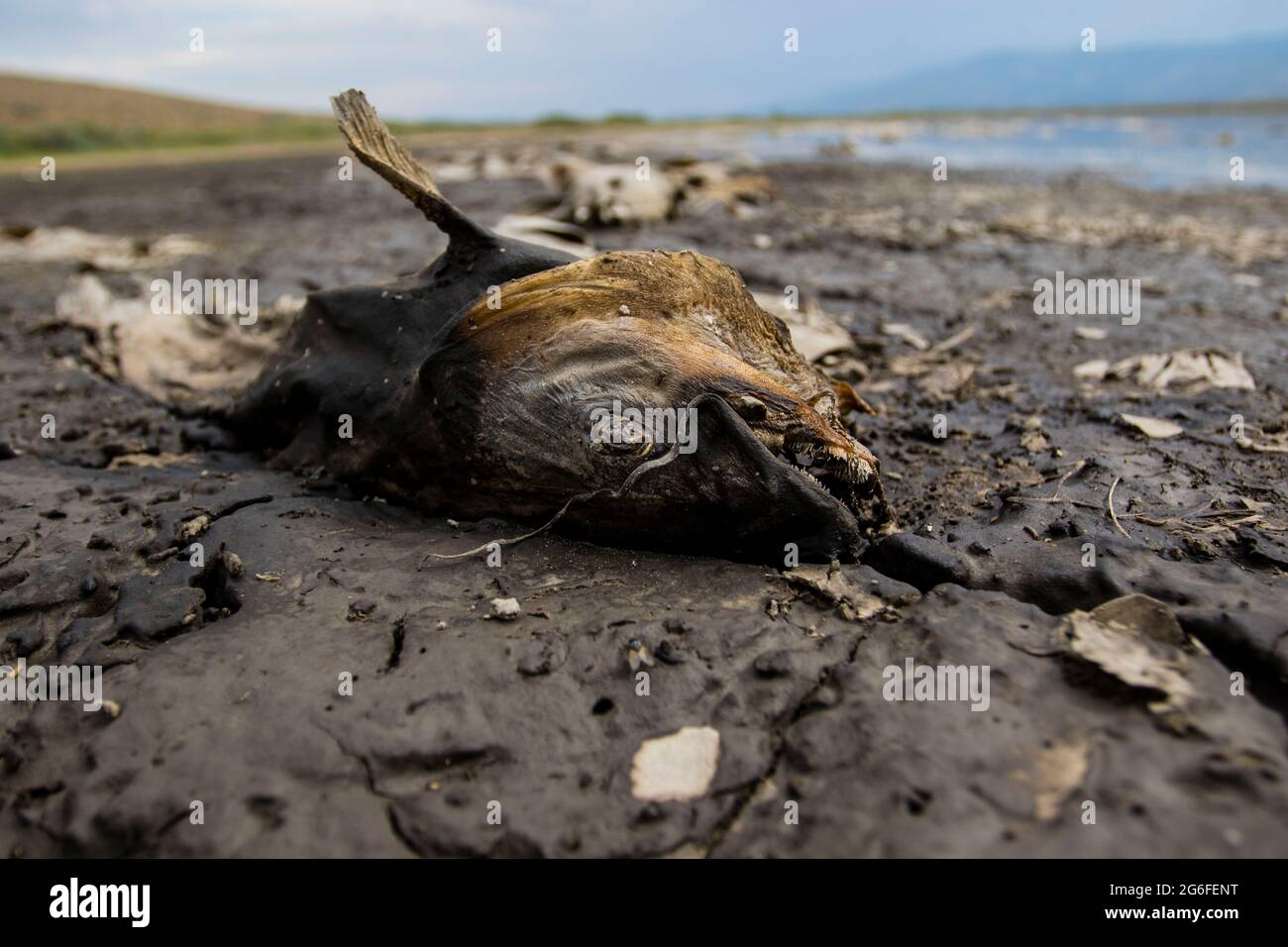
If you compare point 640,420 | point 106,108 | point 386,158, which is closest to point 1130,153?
point 386,158

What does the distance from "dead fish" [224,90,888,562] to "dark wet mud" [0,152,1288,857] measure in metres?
0.15

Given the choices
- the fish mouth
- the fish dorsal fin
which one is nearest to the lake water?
the fish mouth

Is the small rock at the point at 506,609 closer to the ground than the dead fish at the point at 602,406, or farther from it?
closer to the ground

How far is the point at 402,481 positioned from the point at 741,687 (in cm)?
169

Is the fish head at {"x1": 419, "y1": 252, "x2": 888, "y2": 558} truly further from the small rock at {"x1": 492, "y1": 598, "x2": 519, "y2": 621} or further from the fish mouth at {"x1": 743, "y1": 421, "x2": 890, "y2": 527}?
the small rock at {"x1": 492, "y1": 598, "x2": 519, "y2": 621}

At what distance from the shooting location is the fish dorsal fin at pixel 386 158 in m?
3.19

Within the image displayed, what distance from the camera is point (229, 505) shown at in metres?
3.24

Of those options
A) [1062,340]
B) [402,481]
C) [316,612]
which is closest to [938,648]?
[316,612]

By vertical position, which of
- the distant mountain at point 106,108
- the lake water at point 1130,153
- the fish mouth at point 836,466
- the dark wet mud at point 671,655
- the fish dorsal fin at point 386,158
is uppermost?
the distant mountain at point 106,108

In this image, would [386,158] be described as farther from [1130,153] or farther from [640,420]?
[1130,153]

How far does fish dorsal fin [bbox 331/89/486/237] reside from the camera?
319cm

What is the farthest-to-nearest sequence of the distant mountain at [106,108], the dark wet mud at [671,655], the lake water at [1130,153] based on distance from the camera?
the distant mountain at [106,108] < the lake water at [1130,153] < the dark wet mud at [671,655]

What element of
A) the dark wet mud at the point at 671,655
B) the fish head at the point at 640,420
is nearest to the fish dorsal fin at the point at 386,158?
the fish head at the point at 640,420

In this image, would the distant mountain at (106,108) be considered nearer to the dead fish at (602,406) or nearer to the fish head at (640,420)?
the dead fish at (602,406)
